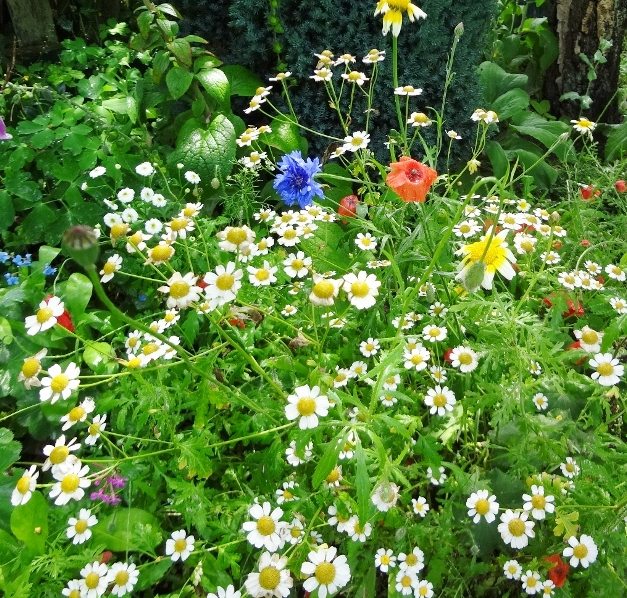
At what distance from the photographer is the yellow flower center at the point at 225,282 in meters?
1.08

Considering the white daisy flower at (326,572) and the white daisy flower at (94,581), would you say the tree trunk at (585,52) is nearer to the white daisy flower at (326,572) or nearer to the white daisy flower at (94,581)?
the white daisy flower at (326,572)

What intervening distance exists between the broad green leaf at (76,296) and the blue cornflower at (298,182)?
62 centimetres

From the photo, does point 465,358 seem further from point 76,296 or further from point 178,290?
point 76,296

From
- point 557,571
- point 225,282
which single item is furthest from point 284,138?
point 557,571

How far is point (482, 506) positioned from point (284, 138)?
5.16ft

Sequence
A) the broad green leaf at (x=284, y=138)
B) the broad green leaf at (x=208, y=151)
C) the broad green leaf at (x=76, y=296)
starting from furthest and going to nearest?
the broad green leaf at (x=284, y=138)
the broad green leaf at (x=208, y=151)
the broad green leaf at (x=76, y=296)

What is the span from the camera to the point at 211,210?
2273 mm

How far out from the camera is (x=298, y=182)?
1887 millimetres

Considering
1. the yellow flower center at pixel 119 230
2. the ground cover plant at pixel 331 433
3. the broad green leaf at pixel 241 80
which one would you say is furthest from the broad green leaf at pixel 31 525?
the broad green leaf at pixel 241 80

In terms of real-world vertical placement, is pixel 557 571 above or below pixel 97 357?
below

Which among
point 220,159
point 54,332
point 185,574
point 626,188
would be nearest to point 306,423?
point 185,574

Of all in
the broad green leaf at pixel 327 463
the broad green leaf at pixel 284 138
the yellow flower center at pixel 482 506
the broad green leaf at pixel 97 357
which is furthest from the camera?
the broad green leaf at pixel 284 138

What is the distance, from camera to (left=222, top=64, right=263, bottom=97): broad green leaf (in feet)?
7.90

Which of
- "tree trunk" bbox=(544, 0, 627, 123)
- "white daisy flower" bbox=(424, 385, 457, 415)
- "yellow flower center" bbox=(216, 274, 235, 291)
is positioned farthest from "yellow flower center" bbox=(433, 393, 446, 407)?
"tree trunk" bbox=(544, 0, 627, 123)
